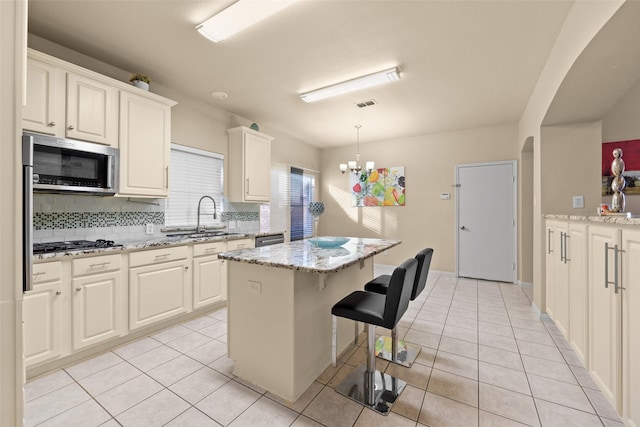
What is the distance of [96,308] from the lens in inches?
88.0

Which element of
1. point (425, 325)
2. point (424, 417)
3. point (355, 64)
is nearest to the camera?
point (424, 417)

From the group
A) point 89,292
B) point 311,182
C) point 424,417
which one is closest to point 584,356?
point 424,417

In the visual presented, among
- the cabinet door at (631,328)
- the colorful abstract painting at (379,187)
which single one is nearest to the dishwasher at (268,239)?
the colorful abstract painting at (379,187)

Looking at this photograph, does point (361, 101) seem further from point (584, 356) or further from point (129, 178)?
point (584, 356)

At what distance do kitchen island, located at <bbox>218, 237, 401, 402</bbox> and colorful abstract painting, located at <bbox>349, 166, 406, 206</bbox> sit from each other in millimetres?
3548

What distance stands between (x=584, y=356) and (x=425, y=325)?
127 centimetres

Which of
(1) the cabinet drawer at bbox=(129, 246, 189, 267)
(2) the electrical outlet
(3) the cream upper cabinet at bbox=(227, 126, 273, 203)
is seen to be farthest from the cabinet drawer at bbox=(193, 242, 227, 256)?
(2) the electrical outlet

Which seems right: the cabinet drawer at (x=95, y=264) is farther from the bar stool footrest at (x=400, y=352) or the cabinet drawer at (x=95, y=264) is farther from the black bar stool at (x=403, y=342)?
the bar stool footrest at (x=400, y=352)

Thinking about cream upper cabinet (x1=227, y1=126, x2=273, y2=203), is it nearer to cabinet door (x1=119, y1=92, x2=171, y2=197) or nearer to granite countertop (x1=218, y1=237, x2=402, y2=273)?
cabinet door (x1=119, y1=92, x2=171, y2=197)

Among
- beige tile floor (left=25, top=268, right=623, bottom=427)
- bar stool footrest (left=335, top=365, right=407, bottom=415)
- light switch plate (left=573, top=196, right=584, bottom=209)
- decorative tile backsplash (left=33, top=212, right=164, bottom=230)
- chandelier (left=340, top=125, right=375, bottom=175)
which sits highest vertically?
chandelier (left=340, top=125, right=375, bottom=175)

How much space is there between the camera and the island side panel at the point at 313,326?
178 cm

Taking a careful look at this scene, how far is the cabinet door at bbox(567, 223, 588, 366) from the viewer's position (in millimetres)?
1855

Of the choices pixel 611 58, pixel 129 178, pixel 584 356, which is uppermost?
pixel 611 58

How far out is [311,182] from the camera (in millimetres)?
6062
